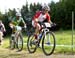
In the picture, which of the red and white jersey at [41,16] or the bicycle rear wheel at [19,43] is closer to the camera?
the red and white jersey at [41,16]

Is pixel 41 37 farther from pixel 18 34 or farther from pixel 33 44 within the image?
pixel 18 34

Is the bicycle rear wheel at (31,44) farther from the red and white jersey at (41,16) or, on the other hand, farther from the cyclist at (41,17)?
the red and white jersey at (41,16)

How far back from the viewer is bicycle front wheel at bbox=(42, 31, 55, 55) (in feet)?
38.6

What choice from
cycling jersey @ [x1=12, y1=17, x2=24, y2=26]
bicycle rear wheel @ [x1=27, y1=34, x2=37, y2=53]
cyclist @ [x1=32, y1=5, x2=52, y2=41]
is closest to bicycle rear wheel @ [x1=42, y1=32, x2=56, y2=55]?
cyclist @ [x1=32, y1=5, x2=52, y2=41]

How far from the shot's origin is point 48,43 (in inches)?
484

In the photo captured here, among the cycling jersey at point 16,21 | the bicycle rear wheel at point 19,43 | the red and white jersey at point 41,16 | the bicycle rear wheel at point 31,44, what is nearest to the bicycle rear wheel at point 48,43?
the red and white jersey at point 41,16

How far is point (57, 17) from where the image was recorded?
201 feet

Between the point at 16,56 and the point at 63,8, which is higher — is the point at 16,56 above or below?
below

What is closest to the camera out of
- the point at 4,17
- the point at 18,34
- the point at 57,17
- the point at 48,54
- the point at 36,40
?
the point at 48,54

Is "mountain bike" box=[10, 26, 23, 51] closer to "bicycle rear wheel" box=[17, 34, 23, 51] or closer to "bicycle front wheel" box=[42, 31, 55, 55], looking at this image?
"bicycle rear wheel" box=[17, 34, 23, 51]

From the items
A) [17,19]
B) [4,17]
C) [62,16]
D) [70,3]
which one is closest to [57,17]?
[62,16]

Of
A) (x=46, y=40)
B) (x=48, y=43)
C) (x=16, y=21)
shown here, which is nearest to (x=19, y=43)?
(x=16, y=21)

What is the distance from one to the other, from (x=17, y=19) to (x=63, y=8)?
163 ft

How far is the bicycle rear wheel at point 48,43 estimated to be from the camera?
1177 cm
